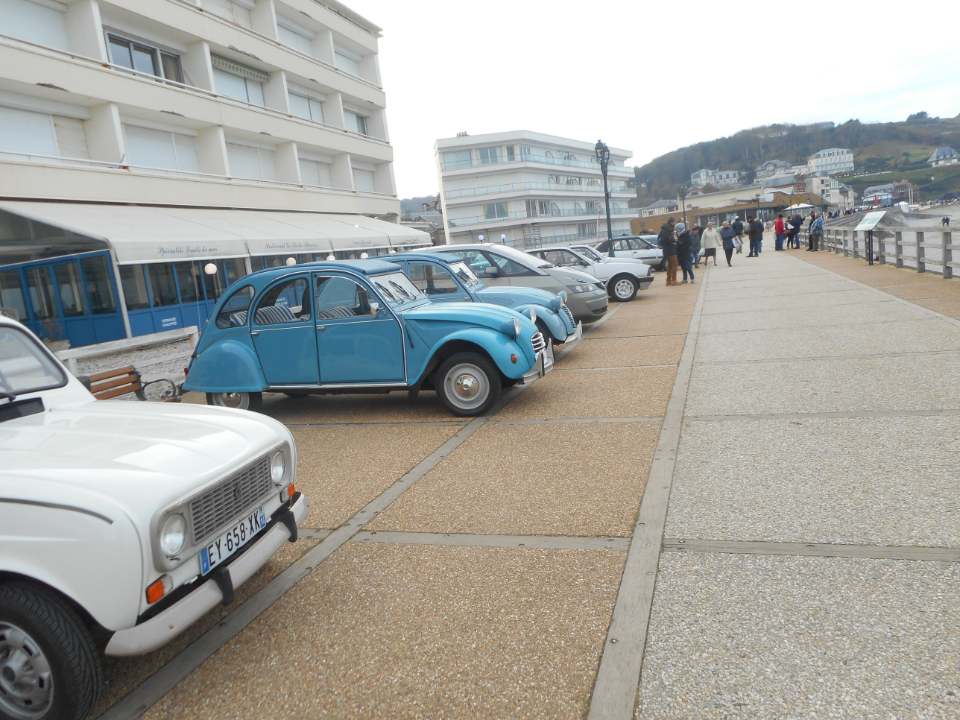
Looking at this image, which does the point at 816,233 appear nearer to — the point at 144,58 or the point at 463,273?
the point at 463,273

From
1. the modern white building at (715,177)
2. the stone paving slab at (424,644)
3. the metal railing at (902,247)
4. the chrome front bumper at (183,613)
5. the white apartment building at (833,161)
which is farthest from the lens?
the modern white building at (715,177)

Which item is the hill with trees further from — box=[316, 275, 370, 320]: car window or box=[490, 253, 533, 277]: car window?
box=[316, 275, 370, 320]: car window

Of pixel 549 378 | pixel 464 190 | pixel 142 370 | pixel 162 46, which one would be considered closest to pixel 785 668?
pixel 549 378

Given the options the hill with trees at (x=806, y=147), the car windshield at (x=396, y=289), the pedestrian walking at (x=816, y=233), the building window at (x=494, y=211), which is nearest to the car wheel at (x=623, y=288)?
the car windshield at (x=396, y=289)

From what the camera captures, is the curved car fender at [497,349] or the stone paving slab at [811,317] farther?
the stone paving slab at [811,317]

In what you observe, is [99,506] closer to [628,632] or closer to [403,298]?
[628,632]

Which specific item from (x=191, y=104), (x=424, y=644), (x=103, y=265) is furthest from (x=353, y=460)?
(x=191, y=104)

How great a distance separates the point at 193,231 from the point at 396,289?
13433 millimetres

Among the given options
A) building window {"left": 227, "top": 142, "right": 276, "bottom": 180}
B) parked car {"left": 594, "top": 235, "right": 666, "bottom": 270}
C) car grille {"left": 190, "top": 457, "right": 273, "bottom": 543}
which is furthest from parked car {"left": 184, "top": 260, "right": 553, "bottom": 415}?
building window {"left": 227, "top": 142, "right": 276, "bottom": 180}

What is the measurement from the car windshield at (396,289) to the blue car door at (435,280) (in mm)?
1302

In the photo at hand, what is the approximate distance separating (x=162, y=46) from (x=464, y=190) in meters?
51.7

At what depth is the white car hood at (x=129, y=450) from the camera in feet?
8.11

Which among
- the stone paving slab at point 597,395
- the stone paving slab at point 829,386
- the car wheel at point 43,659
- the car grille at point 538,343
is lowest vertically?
the stone paving slab at point 597,395

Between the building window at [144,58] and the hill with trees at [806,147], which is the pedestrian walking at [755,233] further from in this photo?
the hill with trees at [806,147]
